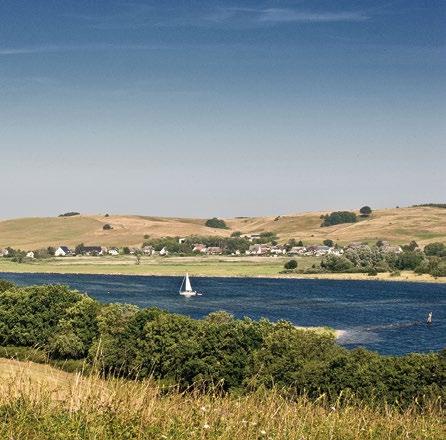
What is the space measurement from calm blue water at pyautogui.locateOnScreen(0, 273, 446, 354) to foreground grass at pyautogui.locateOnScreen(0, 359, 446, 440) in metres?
78.6

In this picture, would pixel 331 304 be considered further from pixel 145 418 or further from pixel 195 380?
pixel 145 418

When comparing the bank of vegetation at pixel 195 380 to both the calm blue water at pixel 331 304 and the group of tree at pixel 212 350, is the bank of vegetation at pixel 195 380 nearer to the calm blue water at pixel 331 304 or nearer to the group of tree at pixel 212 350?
the group of tree at pixel 212 350

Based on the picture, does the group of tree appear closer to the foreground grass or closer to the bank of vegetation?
the bank of vegetation

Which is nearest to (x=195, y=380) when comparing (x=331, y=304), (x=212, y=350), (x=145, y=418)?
(x=212, y=350)

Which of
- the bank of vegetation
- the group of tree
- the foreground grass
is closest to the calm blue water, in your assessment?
the group of tree

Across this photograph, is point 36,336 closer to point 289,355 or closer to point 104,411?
point 289,355

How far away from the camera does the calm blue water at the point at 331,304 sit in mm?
102000

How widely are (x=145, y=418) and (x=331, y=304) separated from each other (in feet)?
453

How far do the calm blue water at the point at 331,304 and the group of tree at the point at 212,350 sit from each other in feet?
105

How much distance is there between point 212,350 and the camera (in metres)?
59.4

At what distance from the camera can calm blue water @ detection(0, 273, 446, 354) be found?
4016 inches

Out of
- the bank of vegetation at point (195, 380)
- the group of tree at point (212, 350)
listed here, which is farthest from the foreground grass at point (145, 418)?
the group of tree at point (212, 350)

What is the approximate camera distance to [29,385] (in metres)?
11.4

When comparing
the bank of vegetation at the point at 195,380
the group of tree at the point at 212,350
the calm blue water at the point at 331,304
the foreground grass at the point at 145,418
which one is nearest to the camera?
the foreground grass at the point at 145,418
